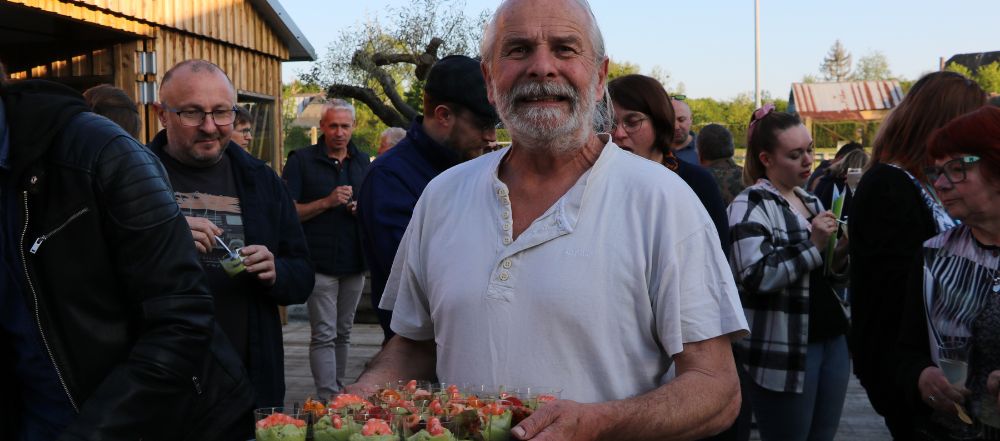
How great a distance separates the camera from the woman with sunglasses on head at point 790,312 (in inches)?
181

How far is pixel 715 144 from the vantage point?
7812mm

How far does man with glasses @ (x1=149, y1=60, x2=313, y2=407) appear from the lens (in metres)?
3.82

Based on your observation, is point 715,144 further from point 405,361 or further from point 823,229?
point 405,361

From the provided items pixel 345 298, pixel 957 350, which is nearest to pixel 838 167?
pixel 345 298

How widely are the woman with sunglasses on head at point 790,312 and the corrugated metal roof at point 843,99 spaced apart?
3069cm

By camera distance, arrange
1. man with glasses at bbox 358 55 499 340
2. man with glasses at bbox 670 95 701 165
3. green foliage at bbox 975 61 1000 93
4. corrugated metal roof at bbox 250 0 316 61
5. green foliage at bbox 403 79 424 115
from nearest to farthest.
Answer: man with glasses at bbox 358 55 499 340, man with glasses at bbox 670 95 701 165, corrugated metal roof at bbox 250 0 316 61, green foliage at bbox 403 79 424 115, green foliage at bbox 975 61 1000 93

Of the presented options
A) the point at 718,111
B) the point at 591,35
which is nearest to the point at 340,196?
the point at 591,35

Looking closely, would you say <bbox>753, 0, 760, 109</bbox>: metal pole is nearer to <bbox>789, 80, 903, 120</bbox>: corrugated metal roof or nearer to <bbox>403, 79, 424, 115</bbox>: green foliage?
<bbox>789, 80, 903, 120</bbox>: corrugated metal roof

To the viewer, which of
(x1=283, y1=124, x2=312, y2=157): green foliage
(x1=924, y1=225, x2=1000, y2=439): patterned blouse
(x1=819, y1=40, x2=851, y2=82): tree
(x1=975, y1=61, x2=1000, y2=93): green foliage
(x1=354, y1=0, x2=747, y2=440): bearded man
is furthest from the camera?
(x1=819, y1=40, x2=851, y2=82): tree

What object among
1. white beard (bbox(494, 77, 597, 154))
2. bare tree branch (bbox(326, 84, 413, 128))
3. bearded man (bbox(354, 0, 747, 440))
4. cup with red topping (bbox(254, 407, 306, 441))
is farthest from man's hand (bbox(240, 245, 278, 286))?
bare tree branch (bbox(326, 84, 413, 128))

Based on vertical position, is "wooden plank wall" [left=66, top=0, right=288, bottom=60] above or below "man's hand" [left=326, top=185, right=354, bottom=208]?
above

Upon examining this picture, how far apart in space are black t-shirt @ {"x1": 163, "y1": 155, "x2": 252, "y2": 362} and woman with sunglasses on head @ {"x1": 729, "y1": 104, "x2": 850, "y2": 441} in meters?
2.31

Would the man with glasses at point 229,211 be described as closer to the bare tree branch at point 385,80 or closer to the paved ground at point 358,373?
the paved ground at point 358,373

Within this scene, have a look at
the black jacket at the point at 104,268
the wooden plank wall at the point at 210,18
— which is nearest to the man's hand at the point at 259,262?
the black jacket at the point at 104,268
